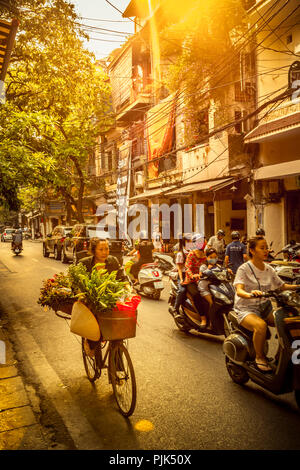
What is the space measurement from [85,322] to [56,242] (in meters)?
20.1

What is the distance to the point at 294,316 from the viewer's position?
12.9 feet

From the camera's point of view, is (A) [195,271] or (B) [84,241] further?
(B) [84,241]

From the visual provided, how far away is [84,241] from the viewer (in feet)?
61.3

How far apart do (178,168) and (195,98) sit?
5319mm

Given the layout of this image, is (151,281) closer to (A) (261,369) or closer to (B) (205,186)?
(A) (261,369)

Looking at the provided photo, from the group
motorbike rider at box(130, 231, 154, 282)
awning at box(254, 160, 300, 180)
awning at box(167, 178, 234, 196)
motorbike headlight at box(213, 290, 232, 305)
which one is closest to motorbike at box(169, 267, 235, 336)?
motorbike headlight at box(213, 290, 232, 305)

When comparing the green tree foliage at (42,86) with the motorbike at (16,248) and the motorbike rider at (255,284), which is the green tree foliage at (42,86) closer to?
the motorbike rider at (255,284)

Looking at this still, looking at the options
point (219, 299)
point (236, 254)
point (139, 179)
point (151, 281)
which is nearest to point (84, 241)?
point (151, 281)

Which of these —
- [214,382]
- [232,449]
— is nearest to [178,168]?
[214,382]

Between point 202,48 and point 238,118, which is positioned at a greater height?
point 202,48

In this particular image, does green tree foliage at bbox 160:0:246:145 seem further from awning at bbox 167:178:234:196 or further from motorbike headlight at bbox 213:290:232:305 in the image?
motorbike headlight at bbox 213:290:232:305

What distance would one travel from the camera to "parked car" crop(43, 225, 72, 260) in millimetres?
23250

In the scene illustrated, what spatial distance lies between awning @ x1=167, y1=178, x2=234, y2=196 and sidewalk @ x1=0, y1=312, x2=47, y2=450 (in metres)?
12.2

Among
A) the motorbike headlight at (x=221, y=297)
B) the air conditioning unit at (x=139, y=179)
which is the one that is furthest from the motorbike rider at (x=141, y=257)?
the air conditioning unit at (x=139, y=179)
